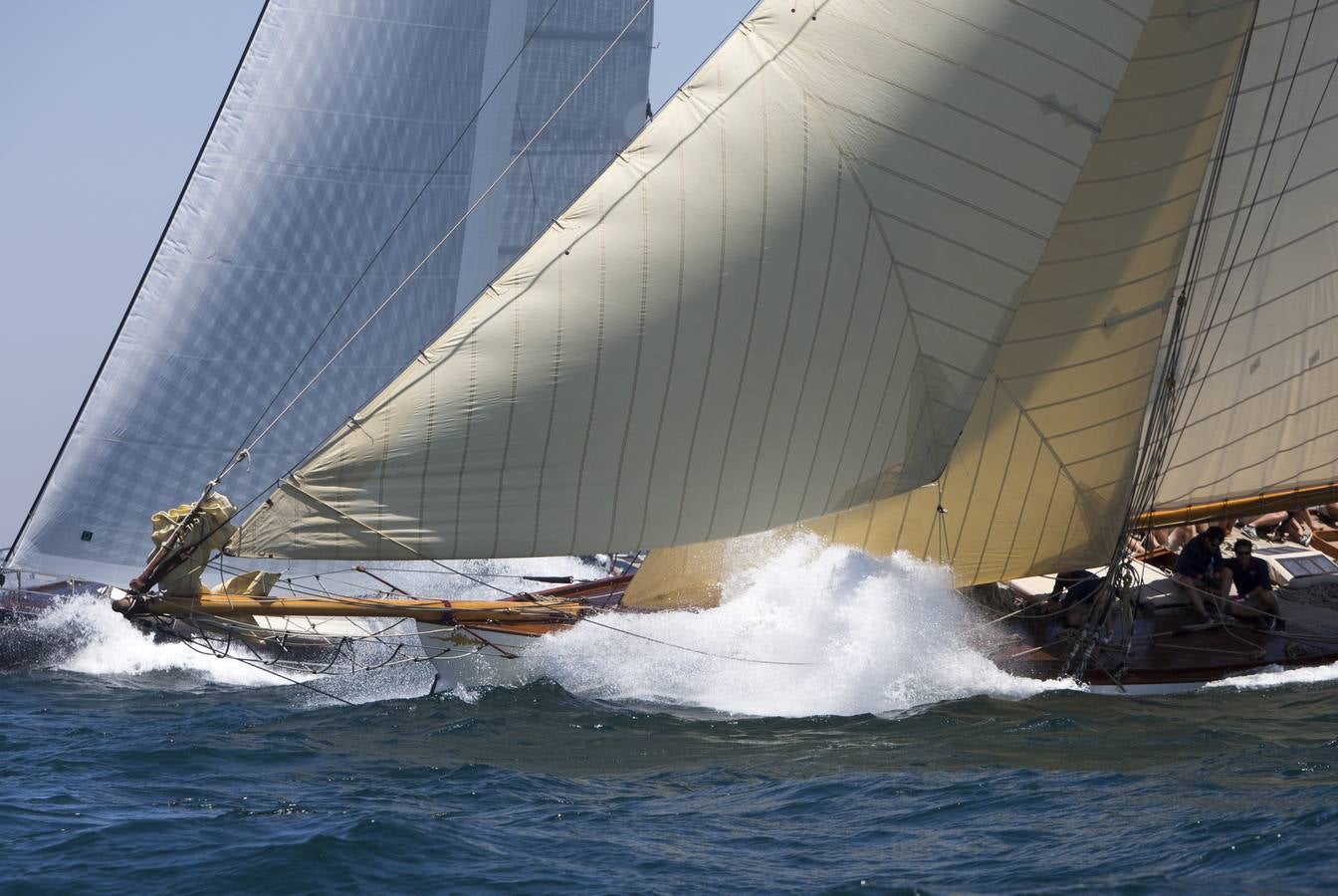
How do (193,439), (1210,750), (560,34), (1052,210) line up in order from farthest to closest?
(560,34)
(193,439)
(1052,210)
(1210,750)

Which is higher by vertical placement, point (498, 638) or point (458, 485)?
point (458, 485)

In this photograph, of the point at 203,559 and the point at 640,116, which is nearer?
the point at 203,559

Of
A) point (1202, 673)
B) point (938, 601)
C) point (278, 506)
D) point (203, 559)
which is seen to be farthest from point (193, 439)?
point (1202, 673)

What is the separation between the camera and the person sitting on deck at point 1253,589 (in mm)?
16406

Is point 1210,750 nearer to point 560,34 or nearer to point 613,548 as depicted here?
point 613,548

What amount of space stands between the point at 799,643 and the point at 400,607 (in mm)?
3801

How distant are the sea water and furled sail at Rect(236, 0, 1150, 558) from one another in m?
1.84

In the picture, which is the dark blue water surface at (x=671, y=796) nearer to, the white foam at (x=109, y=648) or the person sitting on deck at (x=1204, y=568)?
the person sitting on deck at (x=1204, y=568)

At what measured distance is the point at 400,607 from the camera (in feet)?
48.5

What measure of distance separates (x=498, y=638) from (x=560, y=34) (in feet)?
27.7

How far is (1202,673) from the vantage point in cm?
1555

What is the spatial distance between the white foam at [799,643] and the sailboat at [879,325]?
247 mm

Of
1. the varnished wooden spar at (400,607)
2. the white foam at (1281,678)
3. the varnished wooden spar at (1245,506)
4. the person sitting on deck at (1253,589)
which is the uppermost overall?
the varnished wooden spar at (1245,506)

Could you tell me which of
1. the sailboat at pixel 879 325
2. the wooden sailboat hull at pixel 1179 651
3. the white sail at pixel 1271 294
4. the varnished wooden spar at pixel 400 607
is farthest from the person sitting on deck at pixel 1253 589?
the varnished wooden spar at pixel 400 607
